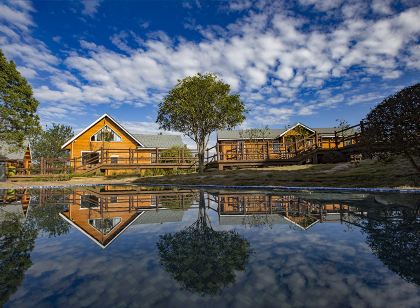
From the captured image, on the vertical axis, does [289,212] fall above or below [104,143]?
below

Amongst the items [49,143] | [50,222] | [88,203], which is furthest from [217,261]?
[49,143]

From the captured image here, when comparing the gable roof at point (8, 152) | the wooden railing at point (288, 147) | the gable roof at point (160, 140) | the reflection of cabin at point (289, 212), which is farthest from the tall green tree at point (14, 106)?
the reflection of cabin at point (289, 212)

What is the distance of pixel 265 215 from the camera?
21.4 feet

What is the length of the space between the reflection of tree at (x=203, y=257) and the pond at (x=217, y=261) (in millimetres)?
12

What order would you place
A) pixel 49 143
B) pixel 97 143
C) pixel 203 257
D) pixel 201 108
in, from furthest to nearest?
1. pixel 49 143
2. pixel 97 143
3. pixel 201 108
4. pixel 203 257

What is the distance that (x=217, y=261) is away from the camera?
11.2ft

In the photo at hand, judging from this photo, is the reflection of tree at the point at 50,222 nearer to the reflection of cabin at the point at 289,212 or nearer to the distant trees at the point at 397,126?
the reflection of cabin at the point at 289,212

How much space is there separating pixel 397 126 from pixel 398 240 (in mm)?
7901

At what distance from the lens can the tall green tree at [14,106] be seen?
28594 millimetres

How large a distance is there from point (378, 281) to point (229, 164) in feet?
71.1

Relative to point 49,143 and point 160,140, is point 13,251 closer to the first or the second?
point 160,140

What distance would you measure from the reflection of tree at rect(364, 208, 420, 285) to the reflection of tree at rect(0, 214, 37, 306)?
4.03m

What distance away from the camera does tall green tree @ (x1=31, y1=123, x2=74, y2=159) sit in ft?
215

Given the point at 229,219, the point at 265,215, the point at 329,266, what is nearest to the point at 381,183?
the point at 265,215
